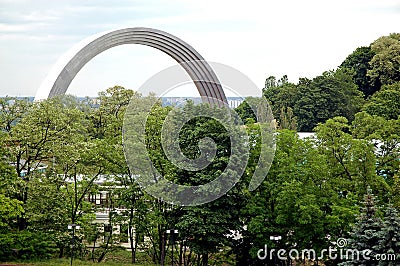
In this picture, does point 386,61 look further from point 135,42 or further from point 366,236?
point 366,236

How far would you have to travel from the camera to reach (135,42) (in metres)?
21.3

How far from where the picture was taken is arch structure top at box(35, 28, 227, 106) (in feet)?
61.1

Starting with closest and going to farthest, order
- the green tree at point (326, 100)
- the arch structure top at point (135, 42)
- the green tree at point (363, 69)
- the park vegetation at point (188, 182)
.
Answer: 1. the park vegetation at point (188, 182)
2. the arch structure top at point (135, 42)
3. the green tree at point (326, 100)
4. the green tree at point (363, 69)

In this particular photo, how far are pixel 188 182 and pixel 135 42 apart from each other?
7.93 m

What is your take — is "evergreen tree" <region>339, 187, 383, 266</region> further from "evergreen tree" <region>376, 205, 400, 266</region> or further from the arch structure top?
the arch structure top

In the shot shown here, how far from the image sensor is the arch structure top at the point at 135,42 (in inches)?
733

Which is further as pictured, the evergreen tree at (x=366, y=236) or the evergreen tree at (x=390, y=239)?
the evergreen tree at (x=366, y=236)

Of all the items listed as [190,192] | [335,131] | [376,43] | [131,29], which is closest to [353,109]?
[376,43]

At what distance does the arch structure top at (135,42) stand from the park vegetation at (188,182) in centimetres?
205

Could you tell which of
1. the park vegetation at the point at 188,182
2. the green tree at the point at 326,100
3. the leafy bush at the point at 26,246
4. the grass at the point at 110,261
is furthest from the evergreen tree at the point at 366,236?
the green tree at the point at 326,100

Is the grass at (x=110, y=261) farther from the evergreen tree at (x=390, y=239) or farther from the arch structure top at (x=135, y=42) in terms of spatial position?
the evergreen tree at (x=390, y=239)

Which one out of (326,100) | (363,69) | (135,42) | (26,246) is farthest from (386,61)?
(26,246)

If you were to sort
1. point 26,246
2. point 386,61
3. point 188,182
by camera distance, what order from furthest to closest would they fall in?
point 386,61 < point 26,246 < point 188,182

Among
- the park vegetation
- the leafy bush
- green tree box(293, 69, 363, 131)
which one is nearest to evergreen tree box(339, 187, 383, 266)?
the park vegetation
